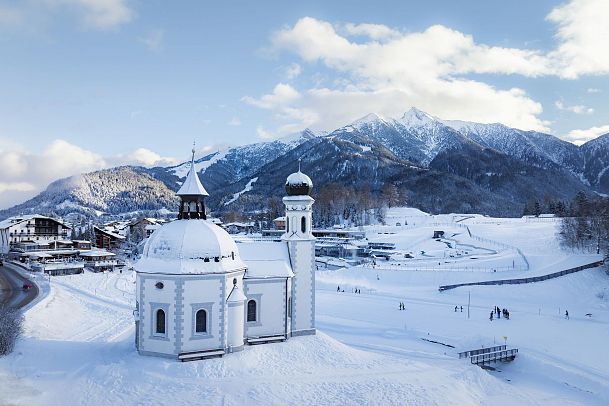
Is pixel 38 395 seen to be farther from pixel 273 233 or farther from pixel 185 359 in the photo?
pixel 273 233

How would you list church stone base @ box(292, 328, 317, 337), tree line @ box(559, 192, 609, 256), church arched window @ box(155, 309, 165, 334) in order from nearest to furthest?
church arched window @ box(155, 309, 165, 334)
church stone base @ box(292, 328, 317, 337)
tree line @ box(559, 192, 609, 256)

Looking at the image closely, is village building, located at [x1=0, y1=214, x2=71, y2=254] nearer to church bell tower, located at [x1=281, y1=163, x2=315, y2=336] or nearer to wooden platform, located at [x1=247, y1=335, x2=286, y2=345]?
church bell tower, located at [x1=281, y1=163, x2=315, y2=336]

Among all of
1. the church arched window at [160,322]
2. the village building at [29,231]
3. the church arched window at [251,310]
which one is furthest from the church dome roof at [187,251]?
the village building at [29,231]

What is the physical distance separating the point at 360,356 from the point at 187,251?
13.0 m

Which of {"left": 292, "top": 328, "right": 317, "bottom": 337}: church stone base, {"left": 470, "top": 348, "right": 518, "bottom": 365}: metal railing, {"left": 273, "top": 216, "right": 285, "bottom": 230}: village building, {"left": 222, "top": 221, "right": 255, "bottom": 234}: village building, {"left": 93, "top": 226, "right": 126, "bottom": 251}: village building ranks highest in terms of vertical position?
{"left": 273, "top": 216, "right": 285, "bottom": 230}: village building

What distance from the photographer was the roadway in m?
47.4

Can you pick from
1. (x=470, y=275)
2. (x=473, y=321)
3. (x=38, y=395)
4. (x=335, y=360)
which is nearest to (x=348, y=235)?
(x=470, y=275)

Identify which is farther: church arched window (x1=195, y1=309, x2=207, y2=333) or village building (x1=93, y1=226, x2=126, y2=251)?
village building (x1=93, y1=226, x2=126, y2=251)

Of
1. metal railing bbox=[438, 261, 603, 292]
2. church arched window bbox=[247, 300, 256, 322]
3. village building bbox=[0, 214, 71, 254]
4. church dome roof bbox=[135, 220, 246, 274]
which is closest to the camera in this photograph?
church dome roof bbox=[135, 220, 246, 274]

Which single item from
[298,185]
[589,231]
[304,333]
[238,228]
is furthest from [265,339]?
[238,228]

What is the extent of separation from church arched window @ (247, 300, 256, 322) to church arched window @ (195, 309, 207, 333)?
4.00m

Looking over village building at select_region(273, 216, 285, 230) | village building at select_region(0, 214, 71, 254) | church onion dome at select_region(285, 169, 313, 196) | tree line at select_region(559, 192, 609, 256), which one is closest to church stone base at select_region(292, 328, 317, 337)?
church onion dome at select_region(285, 169, 313, 196)

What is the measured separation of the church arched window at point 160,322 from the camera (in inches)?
1118

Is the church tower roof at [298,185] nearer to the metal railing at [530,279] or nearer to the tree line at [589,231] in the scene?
the metal railing at [530,279]
